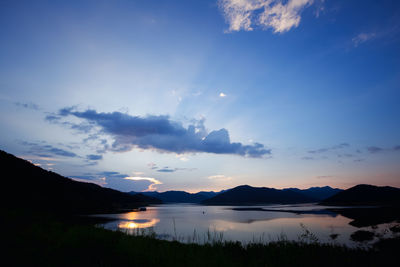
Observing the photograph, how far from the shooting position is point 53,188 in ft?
342

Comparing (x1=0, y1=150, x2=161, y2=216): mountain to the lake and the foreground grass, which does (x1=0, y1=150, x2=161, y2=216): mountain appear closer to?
the lake

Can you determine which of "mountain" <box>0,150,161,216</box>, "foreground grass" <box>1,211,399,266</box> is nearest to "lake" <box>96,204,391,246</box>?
"foreground grass" <box>1,211,399,266</box>

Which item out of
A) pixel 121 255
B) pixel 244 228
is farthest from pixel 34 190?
pixel 121 255

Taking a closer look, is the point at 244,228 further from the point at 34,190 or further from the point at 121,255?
the point at 34,190

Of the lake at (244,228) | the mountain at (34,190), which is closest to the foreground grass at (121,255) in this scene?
the lake at (244,228)

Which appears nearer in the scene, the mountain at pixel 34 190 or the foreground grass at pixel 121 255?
the foreground grass at pixel 121 255

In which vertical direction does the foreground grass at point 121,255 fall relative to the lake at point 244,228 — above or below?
above

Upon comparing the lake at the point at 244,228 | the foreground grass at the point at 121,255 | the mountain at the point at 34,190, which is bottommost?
the lake at the point at 244,228

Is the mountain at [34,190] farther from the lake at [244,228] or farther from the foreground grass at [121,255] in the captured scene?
the foreground grass at [121,255]

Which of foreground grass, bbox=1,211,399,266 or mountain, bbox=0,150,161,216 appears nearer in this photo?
foreground grass, bbox=1,211,399,266

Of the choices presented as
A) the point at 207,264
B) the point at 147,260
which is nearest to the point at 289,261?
the point at 207,264

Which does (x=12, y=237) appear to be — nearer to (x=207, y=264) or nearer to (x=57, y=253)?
(x=57, y=253)

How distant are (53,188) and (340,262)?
401 feet

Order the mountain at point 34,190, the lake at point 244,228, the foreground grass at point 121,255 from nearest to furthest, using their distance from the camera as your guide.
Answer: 1. the foreground grass at point 121,255
2. the lake at point 244,228
3. the mountain at point 34,190
